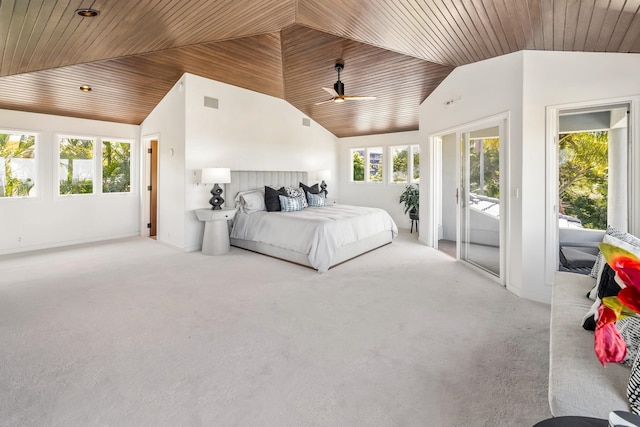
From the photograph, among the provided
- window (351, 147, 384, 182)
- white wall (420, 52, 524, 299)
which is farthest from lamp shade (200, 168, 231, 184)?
window (351, 147, 384, 182)

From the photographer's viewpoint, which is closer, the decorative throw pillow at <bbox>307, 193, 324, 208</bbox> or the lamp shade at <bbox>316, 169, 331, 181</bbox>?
the decorative throw pillow at <bbox>307, 193, 324, 208</bbox>

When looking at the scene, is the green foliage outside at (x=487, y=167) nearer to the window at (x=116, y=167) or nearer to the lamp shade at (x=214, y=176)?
the lamp shade at (x=214, y=176)

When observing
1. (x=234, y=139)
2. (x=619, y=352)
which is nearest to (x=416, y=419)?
(x=619, y=352)

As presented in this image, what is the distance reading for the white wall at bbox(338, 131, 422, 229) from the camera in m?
7.90

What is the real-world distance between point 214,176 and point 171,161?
106 cm

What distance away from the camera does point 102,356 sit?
92.0 inches

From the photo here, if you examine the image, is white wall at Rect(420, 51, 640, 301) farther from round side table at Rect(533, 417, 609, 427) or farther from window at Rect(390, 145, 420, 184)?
window at Rect(390, 145, 420, 184)

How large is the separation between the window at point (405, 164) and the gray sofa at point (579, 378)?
20.1ft

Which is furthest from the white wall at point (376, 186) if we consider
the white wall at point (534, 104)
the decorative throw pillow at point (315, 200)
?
the white wall at point (534, 104)

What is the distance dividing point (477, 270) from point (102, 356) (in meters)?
4.36

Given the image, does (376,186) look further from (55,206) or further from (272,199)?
(55,206)

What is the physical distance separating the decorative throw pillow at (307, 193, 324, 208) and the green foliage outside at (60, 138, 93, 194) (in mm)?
4249

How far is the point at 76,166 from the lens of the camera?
605cm

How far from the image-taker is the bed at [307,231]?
179 inches
